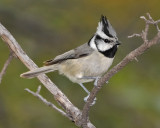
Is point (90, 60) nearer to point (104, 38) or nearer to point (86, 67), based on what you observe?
point (86, 67)

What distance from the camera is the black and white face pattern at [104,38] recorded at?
4648 mm

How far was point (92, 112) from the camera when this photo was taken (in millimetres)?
5445

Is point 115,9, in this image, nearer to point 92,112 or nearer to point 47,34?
point 47,34

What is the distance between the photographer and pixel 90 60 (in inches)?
192

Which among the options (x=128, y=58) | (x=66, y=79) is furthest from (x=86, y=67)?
(x=128, y=58)

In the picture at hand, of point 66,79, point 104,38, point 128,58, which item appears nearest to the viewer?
point 128,58

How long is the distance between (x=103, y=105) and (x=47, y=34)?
1.18m

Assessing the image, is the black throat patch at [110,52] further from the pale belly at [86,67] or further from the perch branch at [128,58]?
the perch branch at [128,58]

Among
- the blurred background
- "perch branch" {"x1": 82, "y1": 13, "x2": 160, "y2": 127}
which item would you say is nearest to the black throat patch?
the blurred background

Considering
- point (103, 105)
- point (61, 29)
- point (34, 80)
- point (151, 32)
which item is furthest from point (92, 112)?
point (151, 32)

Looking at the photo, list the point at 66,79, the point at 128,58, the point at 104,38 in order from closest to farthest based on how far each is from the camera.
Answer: the point at 128,58, the point at 104,38, the point at 66,79

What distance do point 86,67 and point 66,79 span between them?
2.57 feet

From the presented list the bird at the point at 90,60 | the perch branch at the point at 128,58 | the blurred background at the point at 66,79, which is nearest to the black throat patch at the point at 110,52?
the bird at the point at 90,60

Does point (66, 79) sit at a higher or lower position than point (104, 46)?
lower
